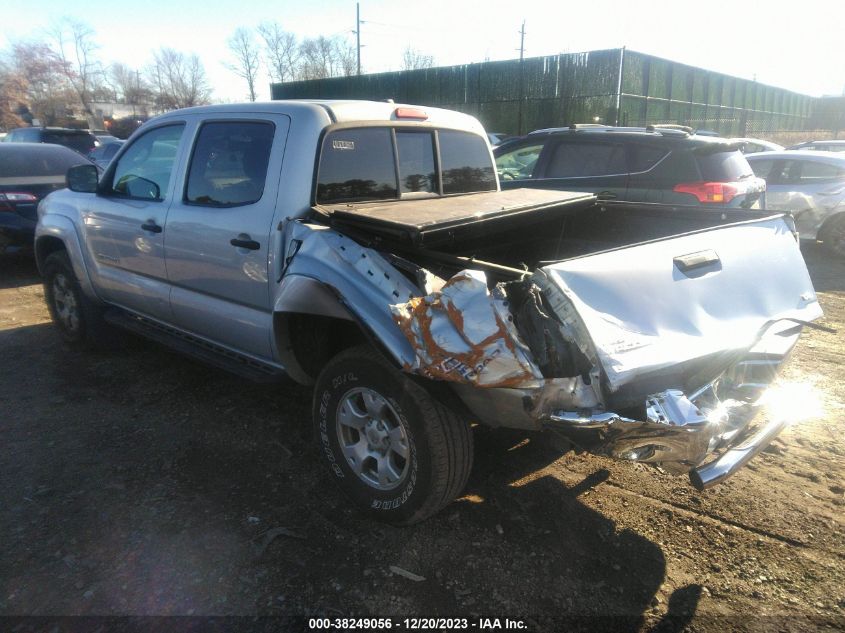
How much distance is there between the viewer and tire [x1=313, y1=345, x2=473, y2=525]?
8.28 ft

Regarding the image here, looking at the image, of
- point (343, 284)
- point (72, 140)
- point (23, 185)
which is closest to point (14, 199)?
point (23, 185)

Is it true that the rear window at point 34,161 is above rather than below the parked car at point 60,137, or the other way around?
below

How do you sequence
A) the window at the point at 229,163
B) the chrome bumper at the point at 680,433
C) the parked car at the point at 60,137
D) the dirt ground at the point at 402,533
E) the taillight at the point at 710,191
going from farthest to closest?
1. the parked car at the point at 60,137
2. the taillight at the point at 710,191
3. the window at the point at 229,163
4. the dirt ground at the point at 402,533
5. the chrome bumper at the point at 680,433

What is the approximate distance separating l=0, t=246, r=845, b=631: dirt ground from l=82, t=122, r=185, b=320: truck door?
3.00ft

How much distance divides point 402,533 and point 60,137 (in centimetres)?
1678

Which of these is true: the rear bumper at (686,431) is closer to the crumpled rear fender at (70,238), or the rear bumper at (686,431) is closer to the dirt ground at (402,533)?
the dirt ground at (402,533)

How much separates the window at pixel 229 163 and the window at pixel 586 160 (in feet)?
15.5

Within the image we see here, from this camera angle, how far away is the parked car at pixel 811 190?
8836 millimetres

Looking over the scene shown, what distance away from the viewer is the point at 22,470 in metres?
3.32

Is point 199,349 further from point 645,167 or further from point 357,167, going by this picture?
point 645,167

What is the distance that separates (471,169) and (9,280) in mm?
7129

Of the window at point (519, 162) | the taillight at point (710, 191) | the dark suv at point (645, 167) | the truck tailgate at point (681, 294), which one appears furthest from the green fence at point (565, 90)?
the truck tailgate at point (681, 294)

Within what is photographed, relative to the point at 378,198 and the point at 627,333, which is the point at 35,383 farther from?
the point at 627,333

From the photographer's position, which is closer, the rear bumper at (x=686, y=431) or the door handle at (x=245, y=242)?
the rear bumper at (x=686, y=431)
